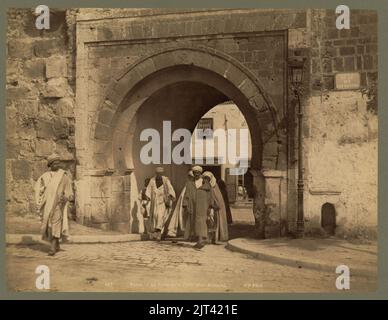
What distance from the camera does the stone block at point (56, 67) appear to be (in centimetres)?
952

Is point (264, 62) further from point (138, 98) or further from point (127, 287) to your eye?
point (127, 287)

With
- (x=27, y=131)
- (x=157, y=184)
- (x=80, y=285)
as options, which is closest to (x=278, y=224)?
(x=157, y=184)

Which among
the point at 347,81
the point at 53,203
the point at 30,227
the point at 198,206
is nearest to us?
the point at 53,203

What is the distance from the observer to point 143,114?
9.78 meters

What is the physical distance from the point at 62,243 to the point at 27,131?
7.03 ft

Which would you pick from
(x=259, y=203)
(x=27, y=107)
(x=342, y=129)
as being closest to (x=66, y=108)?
(x=27, y=107)

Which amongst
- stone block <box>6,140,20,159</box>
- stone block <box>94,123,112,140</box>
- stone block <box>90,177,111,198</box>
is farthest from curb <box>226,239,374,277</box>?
stone block <box>6,140,20,159</box>

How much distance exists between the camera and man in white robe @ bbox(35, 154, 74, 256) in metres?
8.31

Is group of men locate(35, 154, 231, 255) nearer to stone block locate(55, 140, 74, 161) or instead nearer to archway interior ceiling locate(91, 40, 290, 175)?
stone block locate(55, 140, 74, 161)

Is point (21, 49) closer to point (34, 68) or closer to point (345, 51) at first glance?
point (34, 68)

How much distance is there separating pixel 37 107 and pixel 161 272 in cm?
377

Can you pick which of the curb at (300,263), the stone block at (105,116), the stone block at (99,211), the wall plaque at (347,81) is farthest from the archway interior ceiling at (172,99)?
the curb at (300,263)

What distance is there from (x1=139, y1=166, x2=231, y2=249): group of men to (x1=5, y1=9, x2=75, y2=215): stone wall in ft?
5.18

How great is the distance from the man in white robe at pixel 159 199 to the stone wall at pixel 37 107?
149cm
